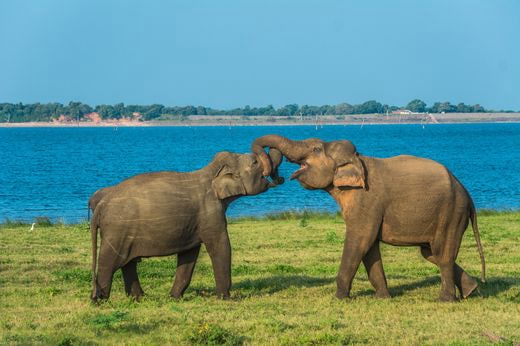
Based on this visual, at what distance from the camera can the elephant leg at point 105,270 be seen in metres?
16.5

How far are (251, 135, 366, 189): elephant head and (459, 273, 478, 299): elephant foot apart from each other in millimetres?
2570

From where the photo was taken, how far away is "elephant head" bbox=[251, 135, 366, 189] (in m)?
17.4

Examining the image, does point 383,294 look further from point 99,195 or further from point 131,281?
point 99,195

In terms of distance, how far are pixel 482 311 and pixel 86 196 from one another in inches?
2183

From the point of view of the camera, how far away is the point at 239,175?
17.1 metres

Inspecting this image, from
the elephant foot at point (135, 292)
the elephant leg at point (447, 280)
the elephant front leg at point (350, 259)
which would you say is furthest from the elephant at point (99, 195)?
the elephant leg at point (447, 280)

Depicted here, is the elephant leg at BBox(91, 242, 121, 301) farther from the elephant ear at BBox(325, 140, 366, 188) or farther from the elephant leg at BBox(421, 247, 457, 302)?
the elephant leg at BBox(421, 247, 457, 302)

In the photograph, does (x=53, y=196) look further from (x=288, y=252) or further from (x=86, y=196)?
(x=288, y=252)

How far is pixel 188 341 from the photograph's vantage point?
13.5 metres

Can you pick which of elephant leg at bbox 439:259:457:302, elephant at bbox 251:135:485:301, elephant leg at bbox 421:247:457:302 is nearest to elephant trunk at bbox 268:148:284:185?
elephant at bbox 251:135:485:301

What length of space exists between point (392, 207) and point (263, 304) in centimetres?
258

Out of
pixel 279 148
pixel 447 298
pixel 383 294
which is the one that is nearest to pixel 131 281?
pixel 279 148

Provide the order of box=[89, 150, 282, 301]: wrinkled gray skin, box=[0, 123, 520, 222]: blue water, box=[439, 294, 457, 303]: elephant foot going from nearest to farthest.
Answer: box=[89, 150, 282, 301]: wrinkled gray skin, box=[439, 294, 457, 303]: elephant foot, box=[0, 123, 520, 222]: blue water

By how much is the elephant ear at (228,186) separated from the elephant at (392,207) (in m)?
0.69
